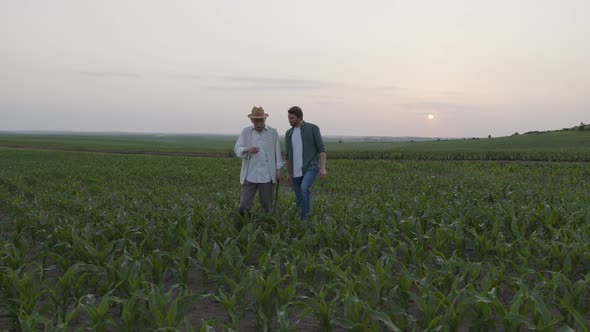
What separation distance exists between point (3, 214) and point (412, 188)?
11625 millimetres

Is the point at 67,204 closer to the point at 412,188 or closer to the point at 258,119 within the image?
the point at 258,119

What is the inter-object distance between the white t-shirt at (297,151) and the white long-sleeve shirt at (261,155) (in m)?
0.40

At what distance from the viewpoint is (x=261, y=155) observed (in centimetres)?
754

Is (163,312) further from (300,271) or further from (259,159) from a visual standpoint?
(259,159)

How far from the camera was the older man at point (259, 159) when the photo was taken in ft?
24.4

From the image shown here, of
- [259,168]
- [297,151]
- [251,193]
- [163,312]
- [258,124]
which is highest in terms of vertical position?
[258,124]

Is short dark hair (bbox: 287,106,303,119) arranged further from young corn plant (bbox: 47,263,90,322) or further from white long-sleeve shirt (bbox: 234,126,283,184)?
young corn plant (bbox: 47,263,90,322)

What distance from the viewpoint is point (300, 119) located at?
7699 mm

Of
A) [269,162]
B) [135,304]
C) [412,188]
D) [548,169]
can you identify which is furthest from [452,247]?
[548,169]

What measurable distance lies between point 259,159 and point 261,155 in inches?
3.0

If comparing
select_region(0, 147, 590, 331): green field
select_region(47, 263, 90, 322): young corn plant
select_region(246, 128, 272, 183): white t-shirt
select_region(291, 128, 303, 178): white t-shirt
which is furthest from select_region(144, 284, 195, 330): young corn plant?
select_region(291, 128, 303, 178): white t-shirt

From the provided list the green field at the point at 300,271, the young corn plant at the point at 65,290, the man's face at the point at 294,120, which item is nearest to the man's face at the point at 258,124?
the man's face at the point at 294,120

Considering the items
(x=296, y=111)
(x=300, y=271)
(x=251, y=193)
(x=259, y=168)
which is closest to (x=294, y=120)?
(x=296, y=111)

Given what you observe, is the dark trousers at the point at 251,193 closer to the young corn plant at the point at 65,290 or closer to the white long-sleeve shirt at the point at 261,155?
the white long-sleeve shirt at the point at 261,155
